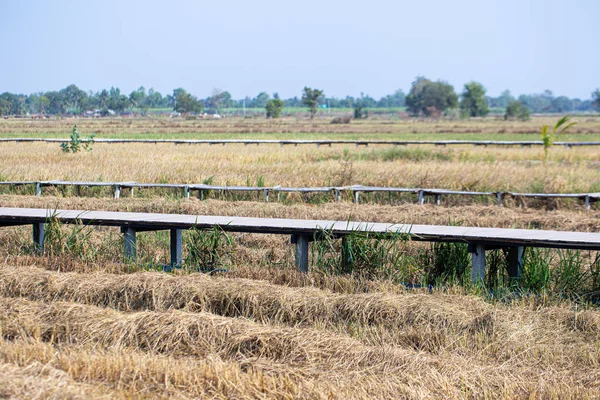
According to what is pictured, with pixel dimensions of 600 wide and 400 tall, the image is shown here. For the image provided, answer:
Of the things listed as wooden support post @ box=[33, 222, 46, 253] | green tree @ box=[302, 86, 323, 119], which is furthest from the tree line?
wooden support post @ box=[33, 222, 46, 253]

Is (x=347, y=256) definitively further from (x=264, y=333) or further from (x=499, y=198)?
(x=499, y=198)

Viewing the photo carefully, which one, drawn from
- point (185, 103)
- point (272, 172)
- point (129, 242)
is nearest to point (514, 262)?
point (129, 242)

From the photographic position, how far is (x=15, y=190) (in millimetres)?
16688

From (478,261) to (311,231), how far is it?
5.77 feet

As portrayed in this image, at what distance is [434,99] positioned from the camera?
132125 millimetres

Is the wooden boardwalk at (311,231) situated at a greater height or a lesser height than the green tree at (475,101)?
lesser

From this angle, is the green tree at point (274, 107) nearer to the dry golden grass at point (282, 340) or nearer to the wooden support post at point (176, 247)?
the wooden support post at point (176, 247)

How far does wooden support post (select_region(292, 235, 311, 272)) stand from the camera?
8102 mm

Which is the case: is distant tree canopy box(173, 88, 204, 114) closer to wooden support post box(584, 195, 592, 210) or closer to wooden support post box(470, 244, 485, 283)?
wooden support post box(584, 195, 592, 210)

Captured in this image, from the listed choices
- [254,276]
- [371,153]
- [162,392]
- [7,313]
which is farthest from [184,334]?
[371,153]

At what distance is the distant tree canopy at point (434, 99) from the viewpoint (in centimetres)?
13162

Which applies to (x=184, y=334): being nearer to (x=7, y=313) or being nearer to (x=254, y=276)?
(x=7, y=313)

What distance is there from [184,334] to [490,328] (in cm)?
240

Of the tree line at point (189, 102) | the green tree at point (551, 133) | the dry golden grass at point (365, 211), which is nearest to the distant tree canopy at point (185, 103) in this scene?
the tree line at point (189, 102)
